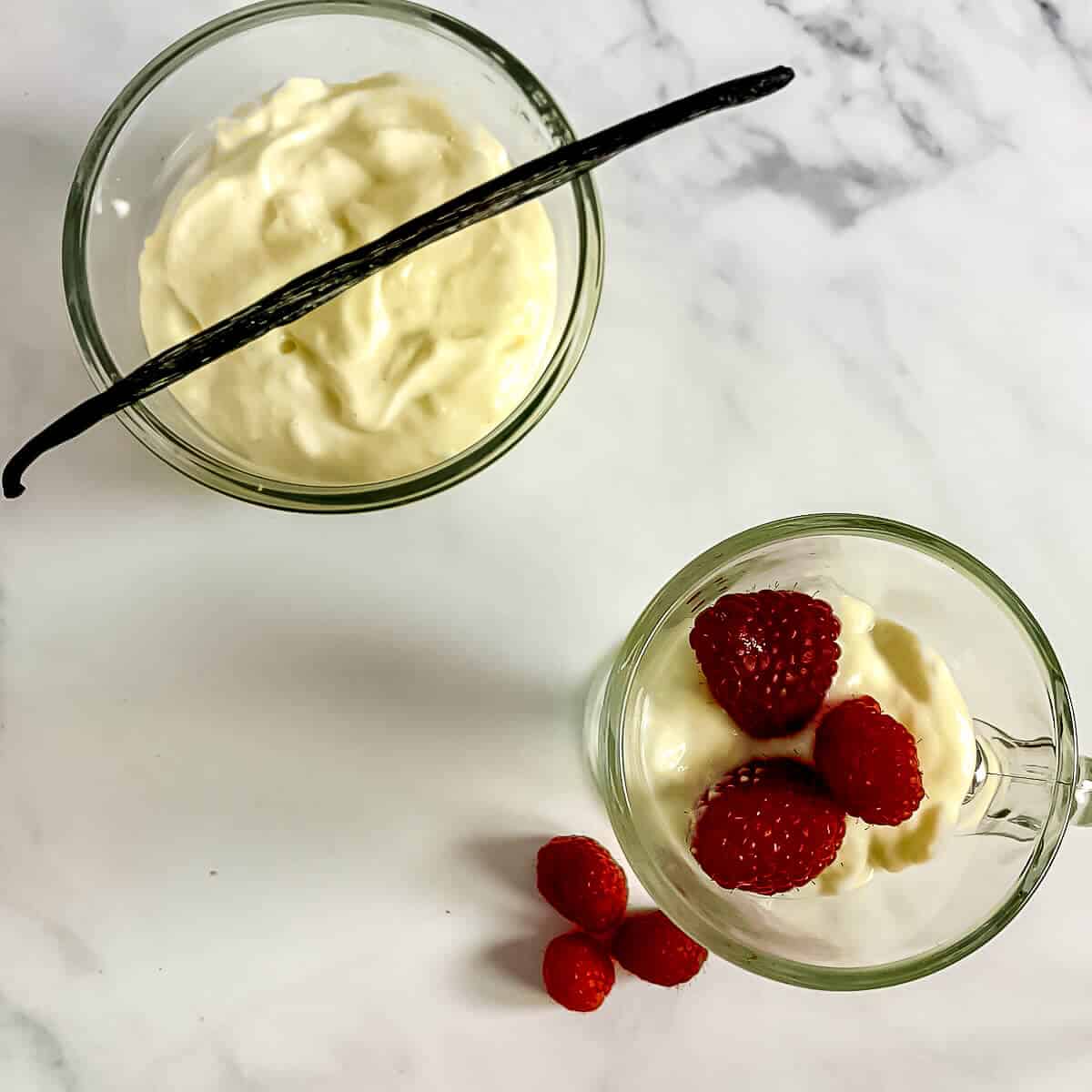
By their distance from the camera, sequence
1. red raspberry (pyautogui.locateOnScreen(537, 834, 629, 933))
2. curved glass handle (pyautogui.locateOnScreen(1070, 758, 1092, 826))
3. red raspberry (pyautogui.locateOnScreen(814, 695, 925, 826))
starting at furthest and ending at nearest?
1. red raspberry (pyautogui.locateOnScreen(537, 834, 629, 933))
2. curved glass handle (pyautogui.locateOnScreen(1070, 758, 1092, 826))
3. red raspberry (pyautogui.locateOnScreen(814, 695, 925, 826))

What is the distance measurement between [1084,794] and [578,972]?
401 millimetres

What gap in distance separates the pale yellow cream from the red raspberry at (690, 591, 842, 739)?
22 centimetres

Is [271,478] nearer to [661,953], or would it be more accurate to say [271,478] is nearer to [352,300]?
[352,300]

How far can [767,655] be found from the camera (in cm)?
82

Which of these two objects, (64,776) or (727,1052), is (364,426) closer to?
(64,776)

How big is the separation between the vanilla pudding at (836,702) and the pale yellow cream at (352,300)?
23 centimetres

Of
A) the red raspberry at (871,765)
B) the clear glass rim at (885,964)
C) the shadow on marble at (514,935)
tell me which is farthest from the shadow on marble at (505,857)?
the red raspberry at (871,765)

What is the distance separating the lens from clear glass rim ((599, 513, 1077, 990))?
2.86 feet

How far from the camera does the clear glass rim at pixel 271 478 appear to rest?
0.90m

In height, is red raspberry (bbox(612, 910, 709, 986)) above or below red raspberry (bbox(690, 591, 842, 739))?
below

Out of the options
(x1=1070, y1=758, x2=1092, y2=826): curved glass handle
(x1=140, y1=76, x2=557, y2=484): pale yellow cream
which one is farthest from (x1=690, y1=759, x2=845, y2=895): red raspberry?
(x1=140, y1=76, x2=557, y2=484): pale yellow cream

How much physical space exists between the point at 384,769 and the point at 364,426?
309mm

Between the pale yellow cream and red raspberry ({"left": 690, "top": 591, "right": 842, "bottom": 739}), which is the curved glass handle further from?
the pale yellow cream

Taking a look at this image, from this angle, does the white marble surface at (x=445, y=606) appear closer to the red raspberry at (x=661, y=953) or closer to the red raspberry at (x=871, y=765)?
the red raspberry at (x=661, y=953)
